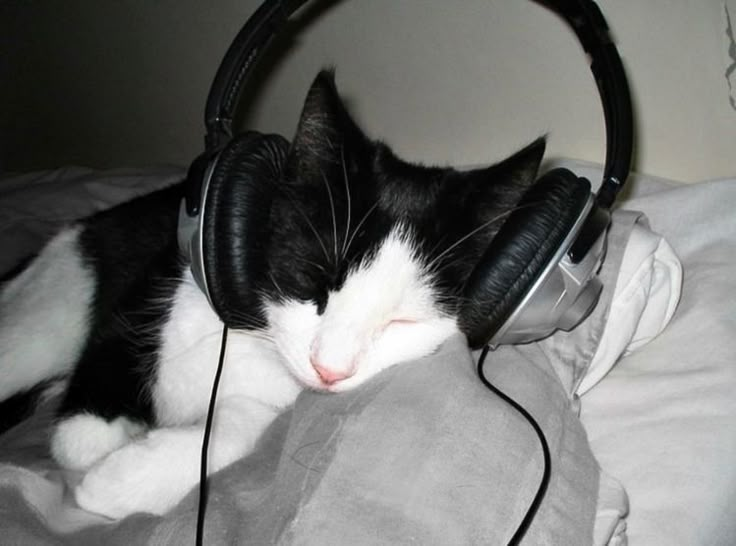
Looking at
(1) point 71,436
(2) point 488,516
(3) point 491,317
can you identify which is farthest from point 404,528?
(1) point 71,436

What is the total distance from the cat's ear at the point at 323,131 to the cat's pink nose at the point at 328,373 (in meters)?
0.25

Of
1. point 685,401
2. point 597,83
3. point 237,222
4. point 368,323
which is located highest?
point 597,83

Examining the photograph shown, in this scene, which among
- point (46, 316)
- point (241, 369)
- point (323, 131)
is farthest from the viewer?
point (46, 316)

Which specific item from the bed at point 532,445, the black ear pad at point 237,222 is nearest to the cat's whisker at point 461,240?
the bed at point 532,445

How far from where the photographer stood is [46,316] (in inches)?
39.7

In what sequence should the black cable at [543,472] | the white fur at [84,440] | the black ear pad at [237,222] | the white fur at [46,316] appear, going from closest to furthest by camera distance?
the black cable at [543,472], the black ear pad at [237,222], the white fur at [84,440], the white fur at [46,316]

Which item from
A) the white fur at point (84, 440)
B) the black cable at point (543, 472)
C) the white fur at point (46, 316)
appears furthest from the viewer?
the white fur at point (46, 316)

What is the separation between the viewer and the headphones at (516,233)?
24.2 inches

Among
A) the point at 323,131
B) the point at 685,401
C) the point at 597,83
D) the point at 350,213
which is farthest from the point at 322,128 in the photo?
the point at 685,401

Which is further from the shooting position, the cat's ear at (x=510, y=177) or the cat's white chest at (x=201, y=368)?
the cat's white chest at (x=201, y=368)

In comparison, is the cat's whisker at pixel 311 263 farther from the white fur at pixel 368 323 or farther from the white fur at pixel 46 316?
the white fur at pixel 46 316

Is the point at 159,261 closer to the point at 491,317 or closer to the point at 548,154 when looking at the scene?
the point at 491,317

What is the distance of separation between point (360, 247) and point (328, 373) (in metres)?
0.16

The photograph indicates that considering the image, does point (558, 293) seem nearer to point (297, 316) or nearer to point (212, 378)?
Answer: point (297, 316)
